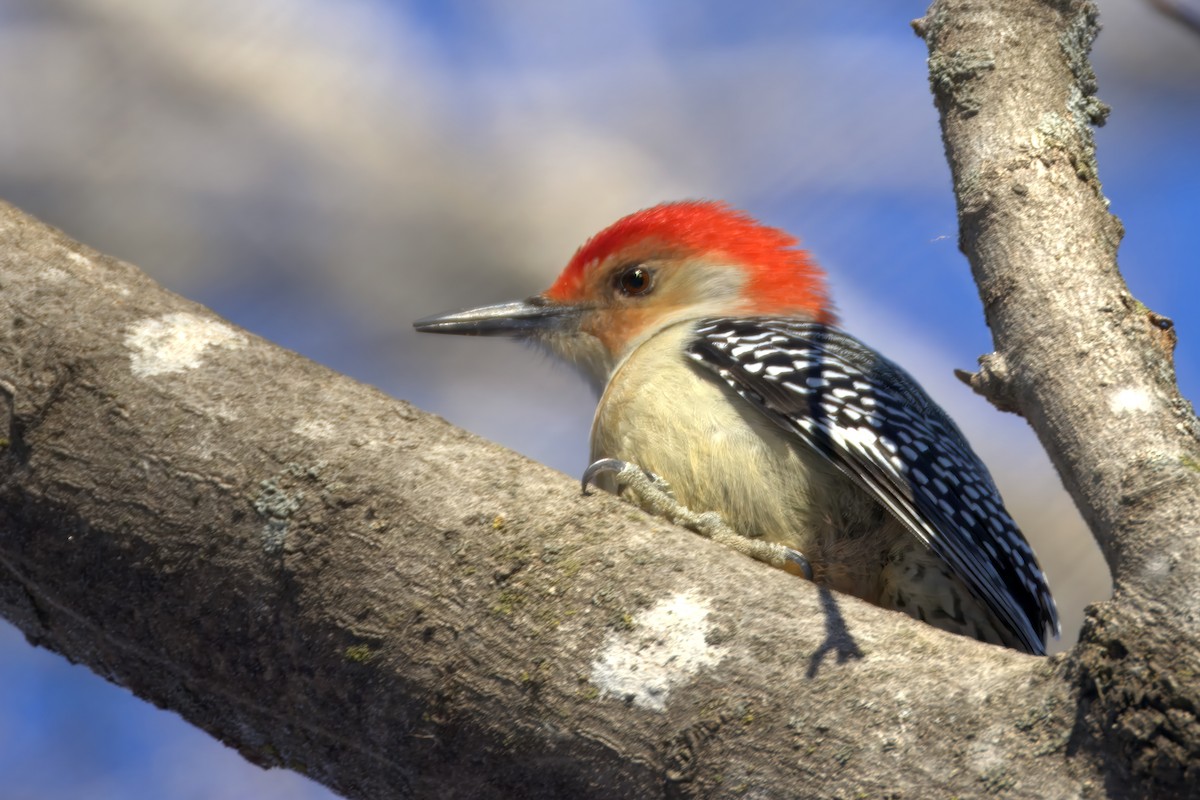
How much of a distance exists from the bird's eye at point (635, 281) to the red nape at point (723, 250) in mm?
117

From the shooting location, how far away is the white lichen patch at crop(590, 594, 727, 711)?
2.88m

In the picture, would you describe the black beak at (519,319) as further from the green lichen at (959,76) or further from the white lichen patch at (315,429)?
the white lichen patch at (315,429)

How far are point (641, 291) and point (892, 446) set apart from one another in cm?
178

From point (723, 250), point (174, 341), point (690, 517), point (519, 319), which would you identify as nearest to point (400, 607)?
point (174, 341)

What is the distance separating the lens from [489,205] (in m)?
8.66

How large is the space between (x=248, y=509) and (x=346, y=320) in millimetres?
5888

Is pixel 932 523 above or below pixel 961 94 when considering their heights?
below

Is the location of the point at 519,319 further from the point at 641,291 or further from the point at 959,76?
the point at 959,76

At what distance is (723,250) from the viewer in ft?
19.7

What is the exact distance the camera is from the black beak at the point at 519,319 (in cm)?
598

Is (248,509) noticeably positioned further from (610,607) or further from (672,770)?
(672,770)

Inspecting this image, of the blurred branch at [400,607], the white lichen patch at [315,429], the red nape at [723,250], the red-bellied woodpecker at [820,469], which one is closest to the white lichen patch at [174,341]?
the blurred branch at [400,607]

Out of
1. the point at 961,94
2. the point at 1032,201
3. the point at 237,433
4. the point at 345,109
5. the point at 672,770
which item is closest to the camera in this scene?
the point at 672,770

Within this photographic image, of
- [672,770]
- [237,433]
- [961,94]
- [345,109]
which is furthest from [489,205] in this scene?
[672,770]
